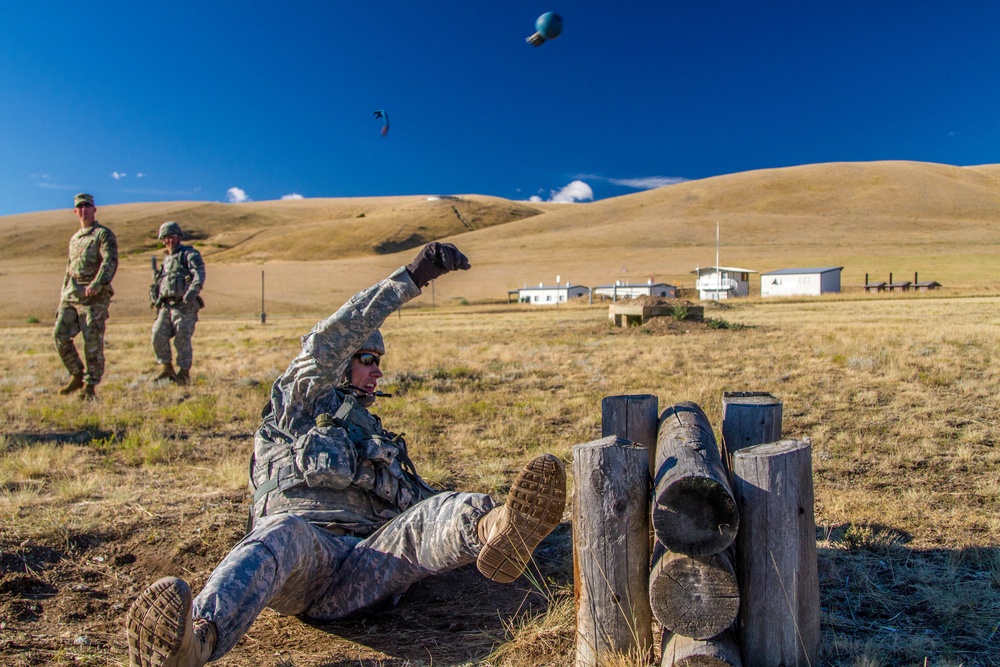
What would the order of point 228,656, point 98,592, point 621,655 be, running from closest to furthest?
point 621,655 < point 228,656 < point 98,592

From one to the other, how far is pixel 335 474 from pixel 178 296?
7406 millimetres

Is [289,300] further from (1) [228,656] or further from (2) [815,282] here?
(1) [228,656]

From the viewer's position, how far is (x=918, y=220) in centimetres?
7900

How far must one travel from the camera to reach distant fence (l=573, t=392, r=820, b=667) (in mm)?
2576

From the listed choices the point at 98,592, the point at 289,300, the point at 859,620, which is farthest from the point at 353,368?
the point at 289,300

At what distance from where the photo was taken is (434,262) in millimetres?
3459

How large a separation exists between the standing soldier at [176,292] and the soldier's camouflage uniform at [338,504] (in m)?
6.64

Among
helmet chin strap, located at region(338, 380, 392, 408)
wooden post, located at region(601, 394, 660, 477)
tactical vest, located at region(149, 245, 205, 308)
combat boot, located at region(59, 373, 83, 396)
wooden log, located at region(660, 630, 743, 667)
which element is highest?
tactical vest, located at region(149, 245, 205, 308)

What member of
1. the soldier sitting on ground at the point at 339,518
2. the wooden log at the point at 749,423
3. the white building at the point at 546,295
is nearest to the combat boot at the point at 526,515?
the soldier sitting on ground at the point at 339,518

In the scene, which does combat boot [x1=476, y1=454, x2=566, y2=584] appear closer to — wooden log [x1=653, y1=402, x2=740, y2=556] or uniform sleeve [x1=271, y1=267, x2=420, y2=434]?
wooden log [x1=653, y1=402, x2=740, y2=556]

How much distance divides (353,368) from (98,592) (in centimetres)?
174

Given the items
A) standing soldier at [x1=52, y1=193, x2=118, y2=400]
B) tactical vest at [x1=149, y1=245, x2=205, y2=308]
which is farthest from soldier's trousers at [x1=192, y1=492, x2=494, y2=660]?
tactical vest at [x1=149, y1=245, x2=205, y2=308]

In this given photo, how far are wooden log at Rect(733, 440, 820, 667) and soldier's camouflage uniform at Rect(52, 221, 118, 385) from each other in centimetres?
819

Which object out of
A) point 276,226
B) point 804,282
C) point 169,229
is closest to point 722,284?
point 804,282
